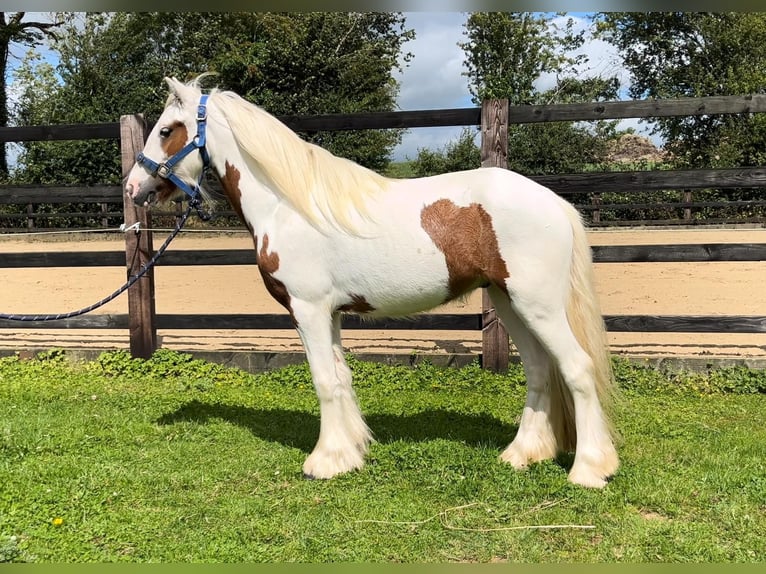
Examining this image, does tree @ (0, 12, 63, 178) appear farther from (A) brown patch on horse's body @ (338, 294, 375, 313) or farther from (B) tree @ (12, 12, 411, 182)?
(A) brown patch on horse's body @ (338, 294, 375, 313)

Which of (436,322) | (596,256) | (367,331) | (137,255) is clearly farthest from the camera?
(367,331)

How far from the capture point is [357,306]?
3.25m

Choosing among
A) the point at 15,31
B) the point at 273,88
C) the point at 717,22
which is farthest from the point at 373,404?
the point at 15,31

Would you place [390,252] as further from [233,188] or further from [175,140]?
[175,140]

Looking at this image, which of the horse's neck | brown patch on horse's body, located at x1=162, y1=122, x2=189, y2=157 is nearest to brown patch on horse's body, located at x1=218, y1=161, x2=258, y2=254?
the horse's neck

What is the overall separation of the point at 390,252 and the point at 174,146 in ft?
4.59

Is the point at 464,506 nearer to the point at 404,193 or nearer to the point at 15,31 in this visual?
the point at 404,193

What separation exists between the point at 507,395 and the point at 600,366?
5.08 ft

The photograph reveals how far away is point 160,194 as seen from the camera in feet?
11.2

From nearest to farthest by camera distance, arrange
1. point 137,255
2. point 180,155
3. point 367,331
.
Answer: point 180,155 → point 137,255 → point 367,331

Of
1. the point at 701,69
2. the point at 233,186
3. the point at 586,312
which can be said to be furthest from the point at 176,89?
the point at 701,69

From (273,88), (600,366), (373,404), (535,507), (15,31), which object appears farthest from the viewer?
(15,31)

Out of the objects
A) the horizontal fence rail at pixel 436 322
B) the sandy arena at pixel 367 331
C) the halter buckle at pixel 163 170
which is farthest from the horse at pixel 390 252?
the horizontal fence rail at pixel 436 322

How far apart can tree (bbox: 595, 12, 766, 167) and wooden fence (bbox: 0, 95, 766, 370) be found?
1628cm
